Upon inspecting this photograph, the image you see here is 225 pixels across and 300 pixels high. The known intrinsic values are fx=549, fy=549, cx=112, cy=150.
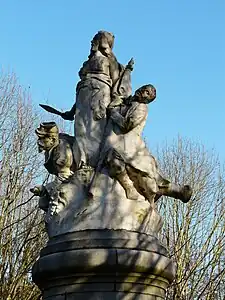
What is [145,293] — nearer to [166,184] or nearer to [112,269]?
[112,269]

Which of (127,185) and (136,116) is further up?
(136,116)

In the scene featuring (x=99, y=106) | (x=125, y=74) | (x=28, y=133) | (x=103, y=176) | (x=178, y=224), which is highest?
(x=28, y=133)

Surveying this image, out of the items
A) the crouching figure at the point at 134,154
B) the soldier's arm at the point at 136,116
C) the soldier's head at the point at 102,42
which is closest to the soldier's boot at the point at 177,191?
the crouching figure at the point at 134,154

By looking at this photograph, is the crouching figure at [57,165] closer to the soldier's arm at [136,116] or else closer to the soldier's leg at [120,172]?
the soldier's leg at [120,172]

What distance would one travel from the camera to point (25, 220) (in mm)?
16156

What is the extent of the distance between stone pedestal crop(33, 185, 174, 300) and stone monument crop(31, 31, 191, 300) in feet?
0.03

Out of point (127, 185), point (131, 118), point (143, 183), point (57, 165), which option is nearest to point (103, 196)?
point (127, 185)

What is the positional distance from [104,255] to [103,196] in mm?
848

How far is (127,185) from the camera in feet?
21.2

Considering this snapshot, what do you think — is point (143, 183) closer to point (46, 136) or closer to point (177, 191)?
point (177, 191)

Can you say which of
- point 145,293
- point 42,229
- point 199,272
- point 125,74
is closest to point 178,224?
point 199,272

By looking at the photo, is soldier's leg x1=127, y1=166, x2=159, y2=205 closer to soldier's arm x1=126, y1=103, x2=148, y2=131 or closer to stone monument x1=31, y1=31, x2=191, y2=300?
stone monument x1=31, y1=31, x2=191, y2=300

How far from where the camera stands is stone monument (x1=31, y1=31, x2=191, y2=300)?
578cm

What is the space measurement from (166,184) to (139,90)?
1.23 metres
